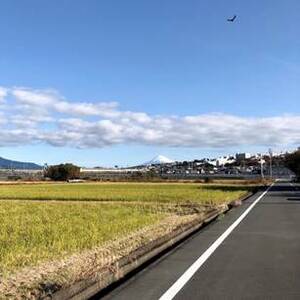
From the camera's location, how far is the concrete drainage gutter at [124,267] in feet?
29.2

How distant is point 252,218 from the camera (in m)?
25.2

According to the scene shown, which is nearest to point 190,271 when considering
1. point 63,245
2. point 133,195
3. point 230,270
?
point 230,270

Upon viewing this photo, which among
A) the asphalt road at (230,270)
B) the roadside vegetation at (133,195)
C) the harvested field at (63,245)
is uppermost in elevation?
the roadside vegetation at (133,195)

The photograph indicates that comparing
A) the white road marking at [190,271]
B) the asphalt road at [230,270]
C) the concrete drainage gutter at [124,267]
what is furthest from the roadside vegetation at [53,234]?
the white road marking at [190,271]

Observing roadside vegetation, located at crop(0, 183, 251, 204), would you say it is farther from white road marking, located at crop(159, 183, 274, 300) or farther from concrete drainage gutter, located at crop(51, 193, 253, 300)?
white road marking, located at crop(159, 183, 274, 300)

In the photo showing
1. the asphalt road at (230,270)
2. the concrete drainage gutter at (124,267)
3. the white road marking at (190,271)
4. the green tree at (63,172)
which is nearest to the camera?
the concrete drainage gutter at (124,267)

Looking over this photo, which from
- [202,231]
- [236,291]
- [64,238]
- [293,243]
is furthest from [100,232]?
[236,291]

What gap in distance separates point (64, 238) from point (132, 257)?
12.8 ft

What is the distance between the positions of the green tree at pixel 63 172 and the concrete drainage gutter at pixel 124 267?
514ft

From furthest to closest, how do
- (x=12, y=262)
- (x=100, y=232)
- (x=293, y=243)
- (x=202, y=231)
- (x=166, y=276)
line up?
(x=202, y=231)
(x=100, y=232)
(x=293, y=243)
(x=12, y=262)
(x=166, y=276)

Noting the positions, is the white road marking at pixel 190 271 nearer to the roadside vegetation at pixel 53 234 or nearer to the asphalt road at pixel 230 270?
the asphalt road at pixel 230 270

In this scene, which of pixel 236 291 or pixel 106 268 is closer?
pixel 236 291

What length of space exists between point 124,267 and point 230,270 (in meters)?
1.90

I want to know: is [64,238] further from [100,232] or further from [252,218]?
[252,218]
